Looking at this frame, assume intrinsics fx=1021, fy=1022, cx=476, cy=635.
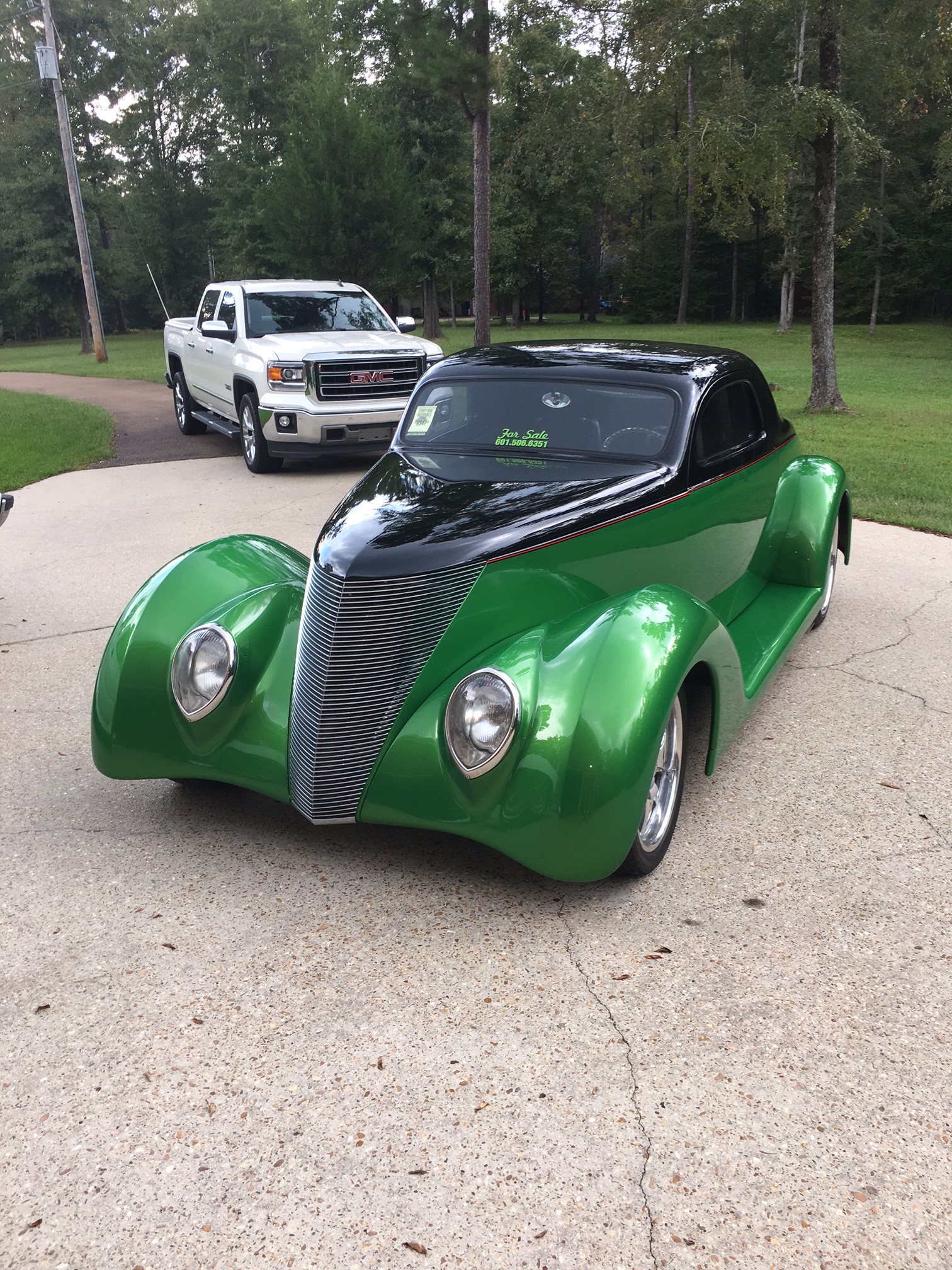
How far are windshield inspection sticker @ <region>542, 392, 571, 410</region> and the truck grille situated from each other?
6.52 metres

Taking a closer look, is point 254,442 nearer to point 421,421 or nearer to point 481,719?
point 421,421

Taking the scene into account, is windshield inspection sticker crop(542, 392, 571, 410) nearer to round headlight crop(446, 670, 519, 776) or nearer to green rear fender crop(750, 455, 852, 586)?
green rear fender crop(750, 455, 852, 586)

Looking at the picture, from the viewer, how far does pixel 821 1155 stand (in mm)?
2371

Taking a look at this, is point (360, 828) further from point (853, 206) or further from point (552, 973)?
point (853, 206)

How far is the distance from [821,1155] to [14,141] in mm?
46335

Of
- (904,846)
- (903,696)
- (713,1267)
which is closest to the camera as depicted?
(713,1267)

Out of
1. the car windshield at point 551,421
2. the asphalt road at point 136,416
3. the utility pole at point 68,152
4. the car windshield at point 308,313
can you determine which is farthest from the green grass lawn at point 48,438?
the utility pole at point 68,152

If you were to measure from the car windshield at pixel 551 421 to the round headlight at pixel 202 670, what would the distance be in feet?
4.88

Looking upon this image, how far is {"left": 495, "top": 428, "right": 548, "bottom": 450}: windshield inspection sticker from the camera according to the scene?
4.44m

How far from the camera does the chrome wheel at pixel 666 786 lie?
355 cm

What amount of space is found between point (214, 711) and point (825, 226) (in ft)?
45.1

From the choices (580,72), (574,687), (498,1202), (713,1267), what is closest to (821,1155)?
(713,1267)

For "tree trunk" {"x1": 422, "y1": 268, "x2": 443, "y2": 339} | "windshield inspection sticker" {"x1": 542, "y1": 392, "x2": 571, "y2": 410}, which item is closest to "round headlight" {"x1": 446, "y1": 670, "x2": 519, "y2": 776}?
"windshield inspection sticker" {"x1": 542, "y1": 392, "x2": 571, "y2": 410}

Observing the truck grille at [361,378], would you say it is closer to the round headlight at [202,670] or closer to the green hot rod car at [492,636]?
the green hot rod car at [492,636]
